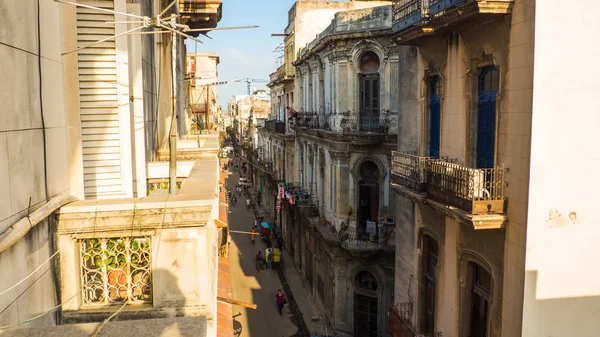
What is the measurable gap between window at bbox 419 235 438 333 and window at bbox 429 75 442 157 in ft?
7.65

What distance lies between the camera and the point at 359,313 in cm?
2375

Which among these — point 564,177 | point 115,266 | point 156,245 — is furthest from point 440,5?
point 115,266

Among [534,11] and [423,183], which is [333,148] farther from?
[534,11]

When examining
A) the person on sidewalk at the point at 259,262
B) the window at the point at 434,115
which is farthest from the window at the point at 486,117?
the person on sidewalk at the point at 259,262

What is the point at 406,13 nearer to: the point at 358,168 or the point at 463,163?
the point at 463,163

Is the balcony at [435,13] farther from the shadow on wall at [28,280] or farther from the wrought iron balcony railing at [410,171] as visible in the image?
the shadow on wall at [28,280]

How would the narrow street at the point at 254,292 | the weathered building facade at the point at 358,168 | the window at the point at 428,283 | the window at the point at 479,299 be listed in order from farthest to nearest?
the narrow street at the point at 254,292, the weathered building facade at the point at 358,168, the window at the point at 428,283, the window at the point at 479,299

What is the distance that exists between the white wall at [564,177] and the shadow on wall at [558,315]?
0.02 metres

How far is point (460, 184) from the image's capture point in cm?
1006

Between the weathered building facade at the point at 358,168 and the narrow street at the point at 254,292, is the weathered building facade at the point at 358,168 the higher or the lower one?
the higher one

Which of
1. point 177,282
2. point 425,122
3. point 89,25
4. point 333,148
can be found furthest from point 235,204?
point 177,282

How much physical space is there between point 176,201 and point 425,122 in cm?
944

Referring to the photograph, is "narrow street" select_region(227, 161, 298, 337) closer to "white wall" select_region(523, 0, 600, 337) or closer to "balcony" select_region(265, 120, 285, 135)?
"balcony" select_region(265, 120, 285, 135)

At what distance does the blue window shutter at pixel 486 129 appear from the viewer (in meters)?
10.3
